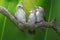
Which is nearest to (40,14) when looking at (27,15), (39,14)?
(39,14)

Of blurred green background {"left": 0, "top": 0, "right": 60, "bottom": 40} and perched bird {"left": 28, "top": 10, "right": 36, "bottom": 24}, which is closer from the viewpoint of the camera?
perched bird {"left": 28, "top": 10, "right": 36, "bottom": 24}

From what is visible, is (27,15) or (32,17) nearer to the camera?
(32,17)

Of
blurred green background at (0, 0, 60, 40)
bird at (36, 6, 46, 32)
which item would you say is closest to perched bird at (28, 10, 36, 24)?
bird at (36, 6, 46, 32)

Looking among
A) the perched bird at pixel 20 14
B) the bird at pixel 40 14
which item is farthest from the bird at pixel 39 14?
the perched bird at pixel 20 14

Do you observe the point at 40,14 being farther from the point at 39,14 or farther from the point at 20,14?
the point at 20,14

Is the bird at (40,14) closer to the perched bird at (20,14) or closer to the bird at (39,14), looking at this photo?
the bird at (39,14)

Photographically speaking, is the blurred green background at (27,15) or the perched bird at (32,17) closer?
the perched bird at (32,17)

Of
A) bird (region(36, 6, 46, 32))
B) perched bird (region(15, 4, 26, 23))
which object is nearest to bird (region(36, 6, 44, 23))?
bird (region(36, 6, 46, 32))

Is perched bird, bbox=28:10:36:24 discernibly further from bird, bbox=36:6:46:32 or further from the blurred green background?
the blurred green background
